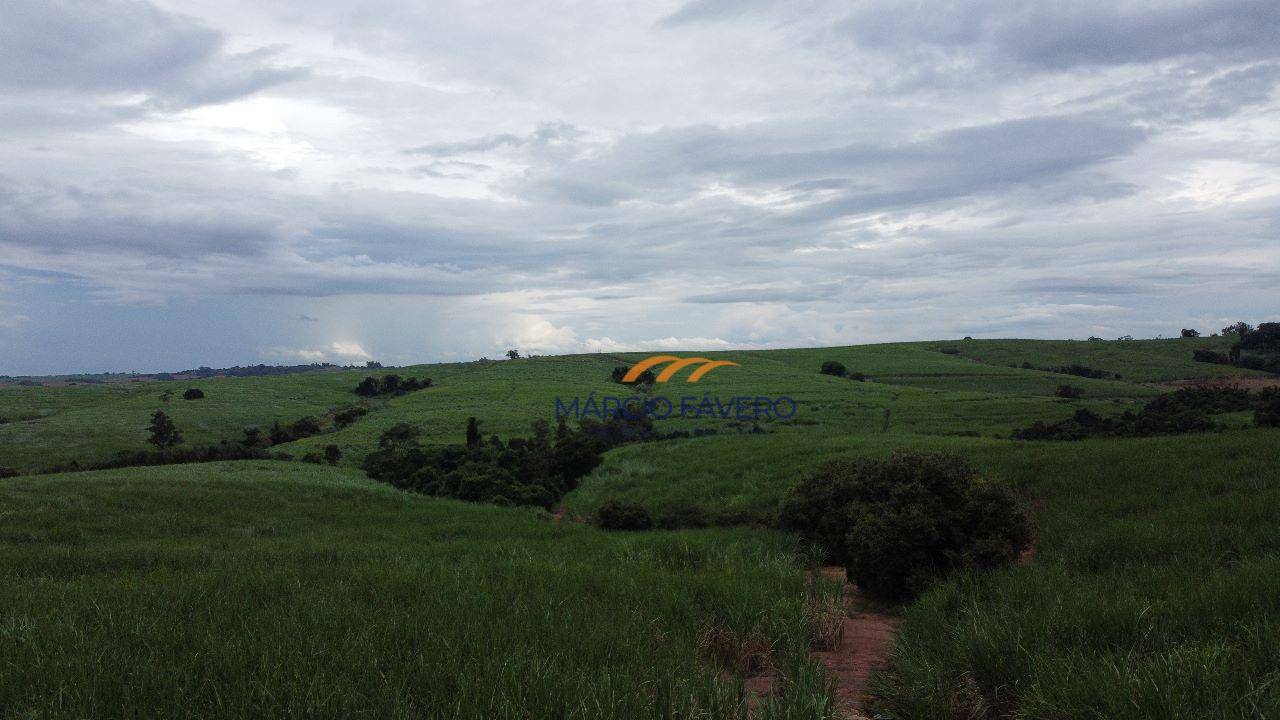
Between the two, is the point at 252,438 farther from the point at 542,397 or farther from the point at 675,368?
the point at 675,368

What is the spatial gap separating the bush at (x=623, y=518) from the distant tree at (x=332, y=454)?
1129 inches

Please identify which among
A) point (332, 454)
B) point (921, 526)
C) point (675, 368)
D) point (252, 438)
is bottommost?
point (332, 454)

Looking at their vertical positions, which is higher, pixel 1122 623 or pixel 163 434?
pixel 1122 623

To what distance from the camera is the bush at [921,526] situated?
32.6 feet

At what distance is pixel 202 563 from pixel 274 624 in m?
5.09

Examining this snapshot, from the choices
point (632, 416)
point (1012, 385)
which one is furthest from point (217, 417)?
point (1012, 385)

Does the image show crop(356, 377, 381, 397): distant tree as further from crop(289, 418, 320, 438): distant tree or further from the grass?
the grass

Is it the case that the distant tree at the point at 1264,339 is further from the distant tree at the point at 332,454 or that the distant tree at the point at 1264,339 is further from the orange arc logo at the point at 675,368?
the distant tree at the point at 332,454

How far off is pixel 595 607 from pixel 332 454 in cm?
4218

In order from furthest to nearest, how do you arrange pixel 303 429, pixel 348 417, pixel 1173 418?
1. pixel 348 417
2. pixel 303 429
3. pixel 1173 418

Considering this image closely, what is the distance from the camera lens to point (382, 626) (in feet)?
18.3

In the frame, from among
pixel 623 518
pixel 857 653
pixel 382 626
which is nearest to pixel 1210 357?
pixel 623 518

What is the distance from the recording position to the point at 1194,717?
3873 millimetres

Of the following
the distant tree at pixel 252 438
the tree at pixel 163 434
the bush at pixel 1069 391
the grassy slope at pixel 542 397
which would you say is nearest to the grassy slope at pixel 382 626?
the grassy slope at pixel 542 397
